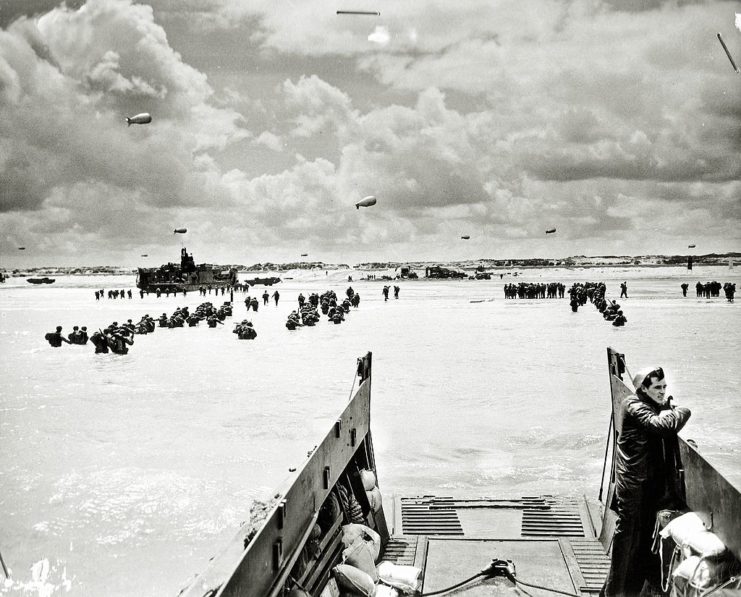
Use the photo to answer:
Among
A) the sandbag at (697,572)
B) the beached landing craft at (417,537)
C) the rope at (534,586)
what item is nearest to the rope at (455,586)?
the beached landing craft at (417,537)

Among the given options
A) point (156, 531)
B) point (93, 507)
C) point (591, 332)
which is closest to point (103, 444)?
point (93, 507)

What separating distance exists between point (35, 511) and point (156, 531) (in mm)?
1477

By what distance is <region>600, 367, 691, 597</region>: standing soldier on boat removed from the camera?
4.09m

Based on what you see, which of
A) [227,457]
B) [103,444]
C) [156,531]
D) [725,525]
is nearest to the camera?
[725,525]

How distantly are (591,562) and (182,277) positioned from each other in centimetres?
6814

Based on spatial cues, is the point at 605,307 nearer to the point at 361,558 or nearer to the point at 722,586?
the point at 361,558

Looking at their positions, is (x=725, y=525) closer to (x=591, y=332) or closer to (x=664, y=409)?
(x=664, y=409)

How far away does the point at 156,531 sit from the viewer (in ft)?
20.4

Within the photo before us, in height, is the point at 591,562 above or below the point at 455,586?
below

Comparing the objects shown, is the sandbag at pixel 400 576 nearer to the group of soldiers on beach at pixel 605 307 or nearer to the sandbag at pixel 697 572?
the sandbag at pixel 697 572

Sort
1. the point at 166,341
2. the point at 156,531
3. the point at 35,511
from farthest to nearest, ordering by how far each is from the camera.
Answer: the point at 166,341 < the point at 35,511 < the point at 156,531

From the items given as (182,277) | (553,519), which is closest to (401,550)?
(553,519)

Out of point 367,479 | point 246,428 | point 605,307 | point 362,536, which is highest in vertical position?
point 367,479

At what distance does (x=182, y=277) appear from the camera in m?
69.5
